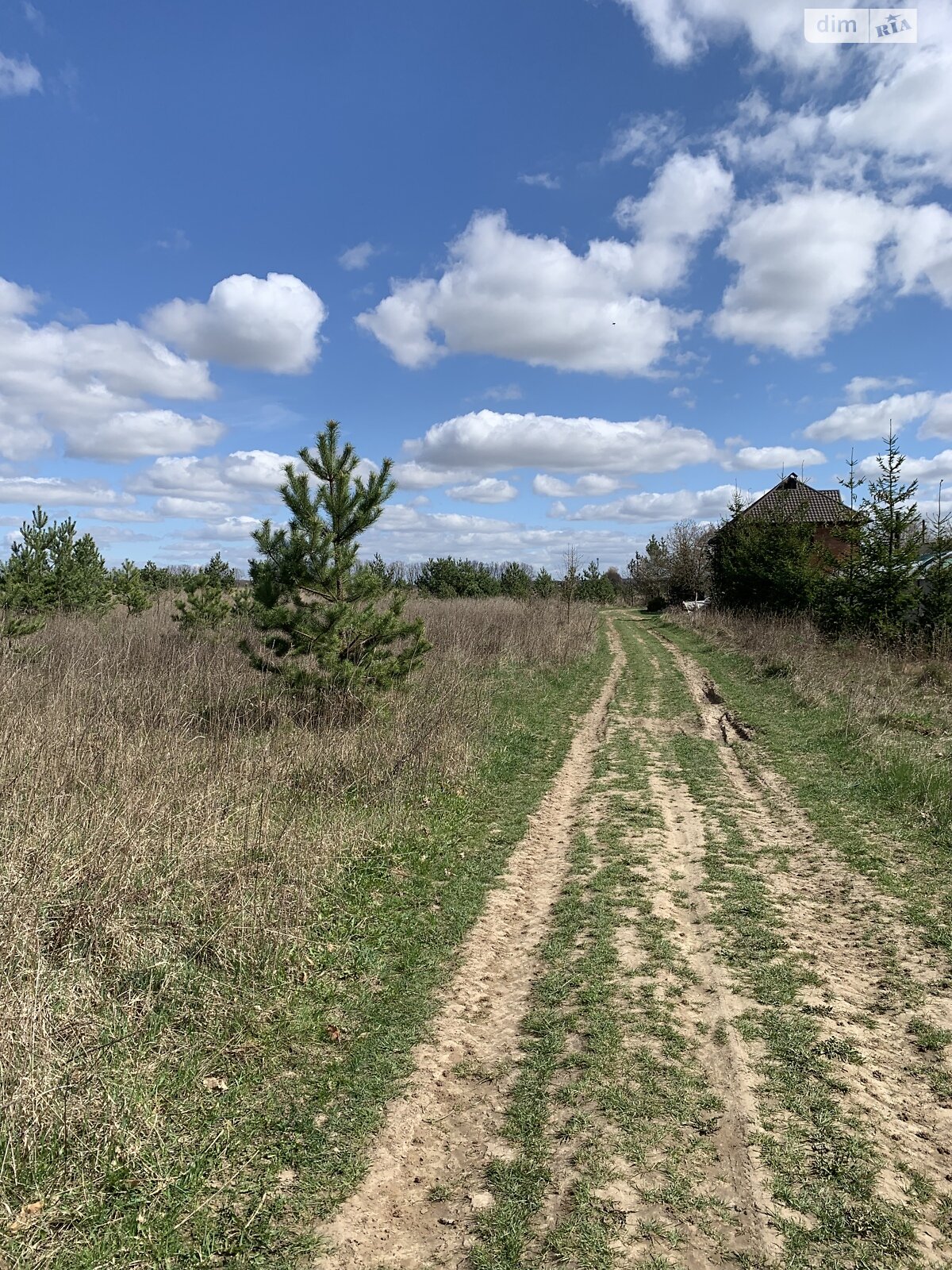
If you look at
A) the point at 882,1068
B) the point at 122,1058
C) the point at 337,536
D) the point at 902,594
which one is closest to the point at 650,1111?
the point at 882,1068

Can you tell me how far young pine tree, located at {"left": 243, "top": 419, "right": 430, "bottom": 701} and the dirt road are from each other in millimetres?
3885

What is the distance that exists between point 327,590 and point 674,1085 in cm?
707

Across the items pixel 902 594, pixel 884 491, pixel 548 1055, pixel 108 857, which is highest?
pixel 884 491

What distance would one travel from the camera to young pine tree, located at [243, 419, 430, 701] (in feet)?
28.5

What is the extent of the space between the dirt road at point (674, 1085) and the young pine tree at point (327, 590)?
3885 mm

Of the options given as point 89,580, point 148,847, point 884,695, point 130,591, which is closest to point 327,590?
point 148,847

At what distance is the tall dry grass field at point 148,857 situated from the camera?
2945 millimetres

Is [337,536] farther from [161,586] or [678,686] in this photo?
[161,586]

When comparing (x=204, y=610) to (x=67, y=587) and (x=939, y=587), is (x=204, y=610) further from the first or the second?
(x=939, y=587)

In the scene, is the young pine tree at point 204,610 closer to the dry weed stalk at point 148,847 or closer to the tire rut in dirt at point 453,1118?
the dry weed stalk at point 148,847

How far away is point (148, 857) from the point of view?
4.55 metres

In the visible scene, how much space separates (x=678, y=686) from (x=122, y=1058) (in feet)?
44.6

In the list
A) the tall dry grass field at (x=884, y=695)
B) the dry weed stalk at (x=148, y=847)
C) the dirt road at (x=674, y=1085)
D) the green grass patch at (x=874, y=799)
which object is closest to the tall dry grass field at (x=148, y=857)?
the dry weed stalk at (x=148, y=847)

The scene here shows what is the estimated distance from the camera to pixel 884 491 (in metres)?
17.0
